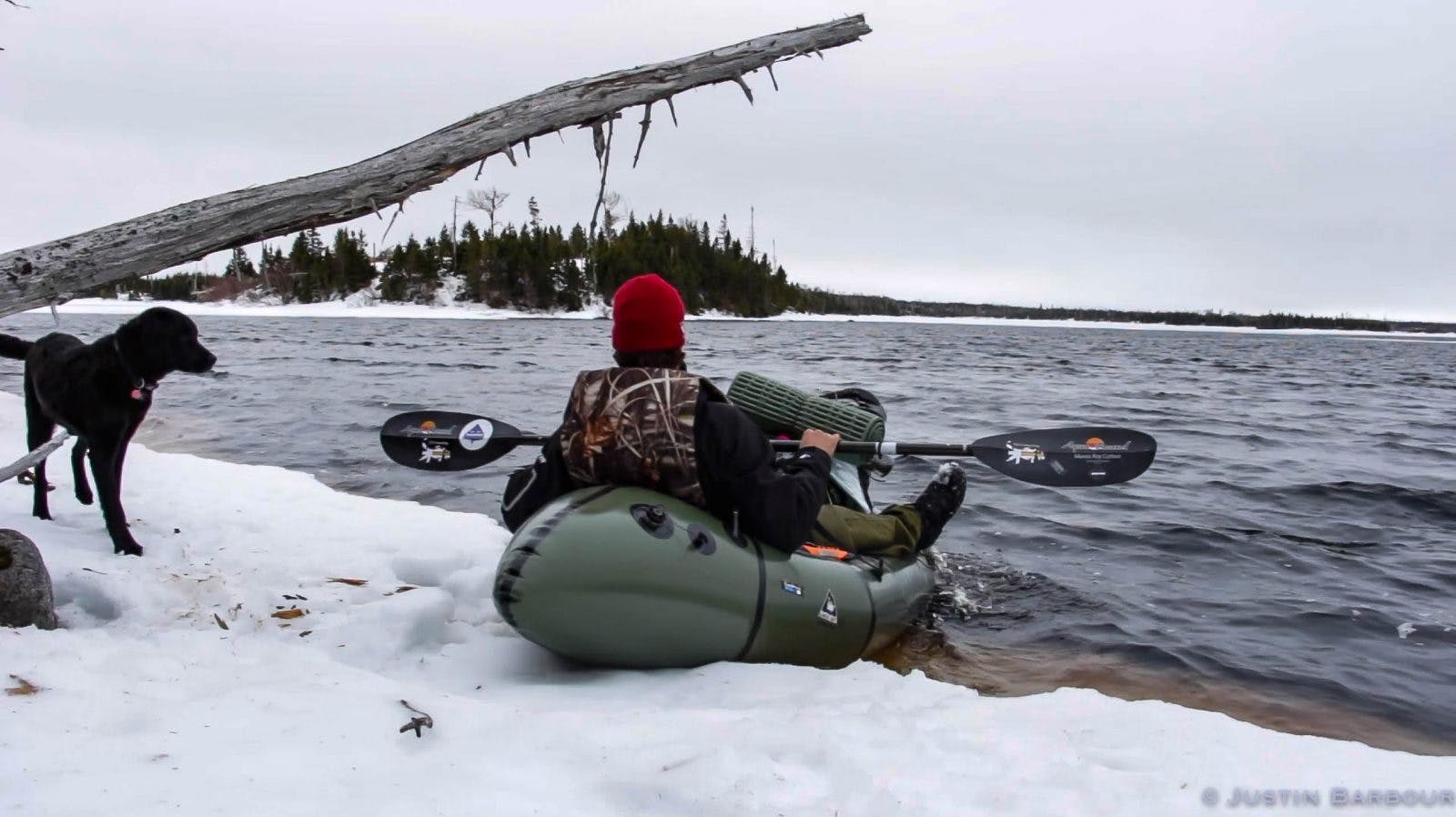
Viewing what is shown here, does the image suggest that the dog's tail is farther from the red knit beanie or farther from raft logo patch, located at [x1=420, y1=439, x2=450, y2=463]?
the red knit beanie

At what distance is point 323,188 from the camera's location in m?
4.19

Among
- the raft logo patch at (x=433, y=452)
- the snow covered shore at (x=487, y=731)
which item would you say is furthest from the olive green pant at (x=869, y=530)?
the raft logo patch at (x=433, y=452)

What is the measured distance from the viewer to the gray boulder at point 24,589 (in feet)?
10.6

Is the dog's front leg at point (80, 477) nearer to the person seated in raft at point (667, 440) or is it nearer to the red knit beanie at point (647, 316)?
the person seated in raft at point (667, 440)

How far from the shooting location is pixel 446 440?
17.6 ft

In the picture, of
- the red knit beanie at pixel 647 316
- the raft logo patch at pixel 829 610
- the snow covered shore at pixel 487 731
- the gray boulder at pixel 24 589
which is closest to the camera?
the snow covered shore at pixel 487 731

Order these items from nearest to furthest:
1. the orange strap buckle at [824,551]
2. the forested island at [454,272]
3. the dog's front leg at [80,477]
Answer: the orange strap buckle at [824,551] → the dog's front leg at [80,477] → the forested island at [454,272]

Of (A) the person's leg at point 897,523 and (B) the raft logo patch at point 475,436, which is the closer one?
(A) the person's leg at point 897,523

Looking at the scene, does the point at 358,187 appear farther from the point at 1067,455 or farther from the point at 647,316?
the point at 1067,455

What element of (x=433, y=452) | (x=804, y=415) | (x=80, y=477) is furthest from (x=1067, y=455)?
(x=80, y=477)

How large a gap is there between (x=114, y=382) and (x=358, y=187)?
157 cm

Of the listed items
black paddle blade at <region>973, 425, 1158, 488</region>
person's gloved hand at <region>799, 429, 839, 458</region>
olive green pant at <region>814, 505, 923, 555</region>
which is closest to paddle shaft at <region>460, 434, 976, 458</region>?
black paddle blade at <region>973, 425, 1158, 488</region>

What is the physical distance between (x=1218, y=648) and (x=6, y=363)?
2113 centimetres

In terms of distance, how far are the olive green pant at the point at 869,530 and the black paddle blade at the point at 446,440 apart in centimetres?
173
